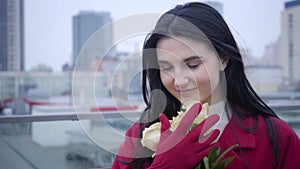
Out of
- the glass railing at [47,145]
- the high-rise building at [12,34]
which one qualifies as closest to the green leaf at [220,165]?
the glass railing at [47,145]

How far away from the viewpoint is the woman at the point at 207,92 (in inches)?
36.4

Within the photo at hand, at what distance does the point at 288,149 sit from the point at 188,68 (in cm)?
35

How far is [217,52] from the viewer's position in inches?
39.2

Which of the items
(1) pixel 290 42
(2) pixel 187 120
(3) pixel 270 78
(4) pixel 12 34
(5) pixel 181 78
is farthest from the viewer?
(3) pixel 270 78

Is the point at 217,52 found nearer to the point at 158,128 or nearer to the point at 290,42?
the point at 158,128

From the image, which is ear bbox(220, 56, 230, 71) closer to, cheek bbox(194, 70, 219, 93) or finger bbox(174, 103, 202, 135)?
cheek bbox(194, 70, 219, 93)

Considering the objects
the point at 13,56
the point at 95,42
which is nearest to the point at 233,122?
the point at 95,42

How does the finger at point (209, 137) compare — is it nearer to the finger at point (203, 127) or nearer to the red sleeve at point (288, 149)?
the finger at point (203, 127)

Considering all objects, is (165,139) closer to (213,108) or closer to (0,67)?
(213,108)

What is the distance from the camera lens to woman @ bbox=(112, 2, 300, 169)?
3.03ft

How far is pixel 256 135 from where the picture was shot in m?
1.03

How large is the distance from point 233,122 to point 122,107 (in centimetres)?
30

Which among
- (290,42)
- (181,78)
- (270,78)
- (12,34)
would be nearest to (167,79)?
(181,78)

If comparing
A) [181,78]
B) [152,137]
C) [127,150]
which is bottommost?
[127,150]
